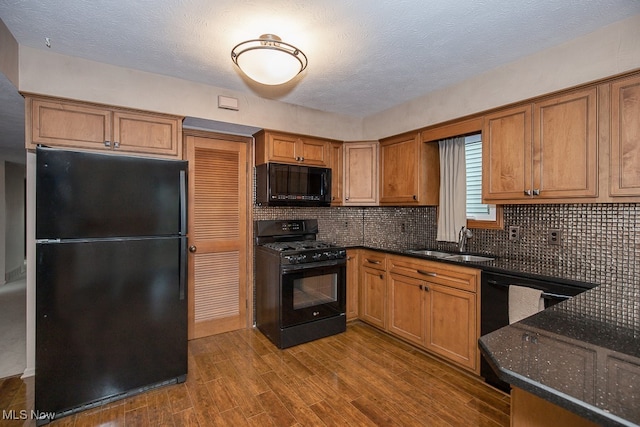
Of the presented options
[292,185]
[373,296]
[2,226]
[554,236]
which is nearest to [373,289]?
[373,296]

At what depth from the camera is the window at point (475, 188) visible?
3.03 m

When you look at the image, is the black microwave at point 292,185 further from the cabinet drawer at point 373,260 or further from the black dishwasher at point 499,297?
the black dishwasher at point 499,297

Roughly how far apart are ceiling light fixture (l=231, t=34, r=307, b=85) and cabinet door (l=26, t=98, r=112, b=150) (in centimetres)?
133

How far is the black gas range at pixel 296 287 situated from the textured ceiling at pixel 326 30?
1.69 m

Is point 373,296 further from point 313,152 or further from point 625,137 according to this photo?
point 625,137

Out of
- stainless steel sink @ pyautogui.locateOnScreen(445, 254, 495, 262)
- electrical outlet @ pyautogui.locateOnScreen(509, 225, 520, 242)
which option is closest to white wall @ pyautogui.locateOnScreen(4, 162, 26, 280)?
stainless steel sink @ pyautogui.locateOnScreen(445, 254, 495, 262)

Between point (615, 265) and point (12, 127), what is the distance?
561 cm

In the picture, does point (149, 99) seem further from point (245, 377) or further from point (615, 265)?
point (615, 265)

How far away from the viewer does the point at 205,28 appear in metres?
1.97

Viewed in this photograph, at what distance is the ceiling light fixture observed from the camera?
71.6 inches

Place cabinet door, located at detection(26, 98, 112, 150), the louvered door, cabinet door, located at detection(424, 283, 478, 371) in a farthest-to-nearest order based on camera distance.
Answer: the louvered door < cabinet door, located at detection(424, 283, 478, 371) < cabinet door, located at detection(26, 98, 112, 150)

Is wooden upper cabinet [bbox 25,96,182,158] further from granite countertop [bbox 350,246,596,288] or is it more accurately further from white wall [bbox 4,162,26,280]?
white wall [bbox 4,162,26,280]

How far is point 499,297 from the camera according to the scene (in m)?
2.29

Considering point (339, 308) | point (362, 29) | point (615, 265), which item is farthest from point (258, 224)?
point (615, 265)
